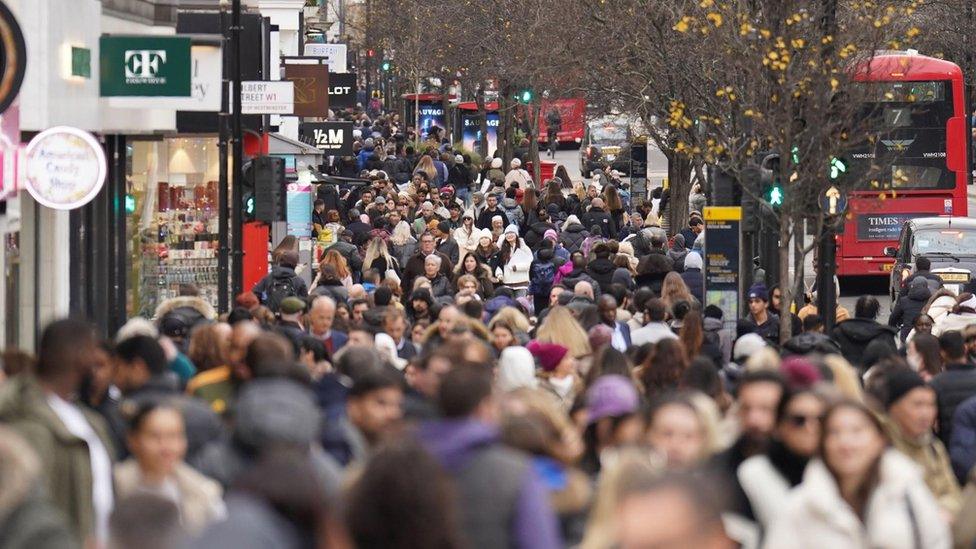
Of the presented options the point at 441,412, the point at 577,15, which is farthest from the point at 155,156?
the point at 441,412

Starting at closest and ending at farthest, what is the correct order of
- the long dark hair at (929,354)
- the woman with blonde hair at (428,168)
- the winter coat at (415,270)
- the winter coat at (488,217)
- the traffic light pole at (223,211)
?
the long dark hair at (929,354) < the traffic light pole at (223,211) < the winter coat at (415,270) < the winter coat at (488,217) < the woman with blonde hair at (428,168)

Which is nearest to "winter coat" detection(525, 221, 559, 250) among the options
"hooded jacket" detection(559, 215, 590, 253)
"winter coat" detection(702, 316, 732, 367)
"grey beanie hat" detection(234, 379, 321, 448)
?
"hooded jacket" detection(559, 215, 590, 253)

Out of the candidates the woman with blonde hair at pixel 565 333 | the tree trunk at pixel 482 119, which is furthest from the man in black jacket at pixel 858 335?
the tree trunk at pixel 482 119

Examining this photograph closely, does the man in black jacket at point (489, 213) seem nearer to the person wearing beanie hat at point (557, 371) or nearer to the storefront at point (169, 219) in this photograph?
the storefront at point (169, 219)

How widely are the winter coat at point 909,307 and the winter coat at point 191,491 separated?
603 inches

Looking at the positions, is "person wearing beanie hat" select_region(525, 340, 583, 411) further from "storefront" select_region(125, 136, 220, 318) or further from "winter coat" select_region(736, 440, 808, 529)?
"storefront" select_region(125, 136, 220, 318)

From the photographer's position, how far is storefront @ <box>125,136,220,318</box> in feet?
75.6

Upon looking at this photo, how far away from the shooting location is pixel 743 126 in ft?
74.0

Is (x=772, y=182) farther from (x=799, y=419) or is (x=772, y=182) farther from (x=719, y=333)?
(x=799, y=419)

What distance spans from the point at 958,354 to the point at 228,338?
4288 millimetres

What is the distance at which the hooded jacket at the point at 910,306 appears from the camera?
22547mm

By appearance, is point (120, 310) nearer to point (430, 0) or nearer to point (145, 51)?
point (145, 51)

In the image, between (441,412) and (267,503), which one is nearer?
(267,503)

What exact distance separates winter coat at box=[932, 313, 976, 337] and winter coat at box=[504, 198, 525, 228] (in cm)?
1394
